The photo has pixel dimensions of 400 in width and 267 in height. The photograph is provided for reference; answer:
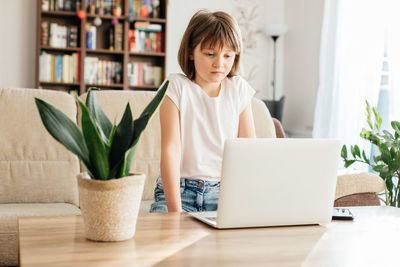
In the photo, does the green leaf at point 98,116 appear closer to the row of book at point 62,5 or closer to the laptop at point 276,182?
the laptop at point 276,182

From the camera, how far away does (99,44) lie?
504 centimetres

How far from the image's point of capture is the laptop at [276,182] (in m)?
1.07

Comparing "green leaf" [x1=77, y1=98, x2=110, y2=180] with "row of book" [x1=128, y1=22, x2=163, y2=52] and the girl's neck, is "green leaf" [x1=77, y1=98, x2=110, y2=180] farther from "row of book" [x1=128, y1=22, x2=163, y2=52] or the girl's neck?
"row of book" [x1=128, y1=22, x2=163, y2=52]

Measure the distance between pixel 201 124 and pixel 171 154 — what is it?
0.16 meters

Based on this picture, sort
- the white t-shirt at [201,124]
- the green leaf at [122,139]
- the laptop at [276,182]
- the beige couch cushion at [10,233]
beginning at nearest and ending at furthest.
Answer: the green leaf at [122,139] → the laptop at [276,182] → the white t-shirt at [201,124] → the beige couch cushion at [10,233]

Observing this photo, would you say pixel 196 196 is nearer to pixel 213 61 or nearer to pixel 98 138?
pixel 213 61

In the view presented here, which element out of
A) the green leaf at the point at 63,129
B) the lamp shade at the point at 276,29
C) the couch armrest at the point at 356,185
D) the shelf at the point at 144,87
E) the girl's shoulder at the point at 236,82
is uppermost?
the lamp shade at the point at 276,29

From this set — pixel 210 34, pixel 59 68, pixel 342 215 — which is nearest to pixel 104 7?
pixel 59 68

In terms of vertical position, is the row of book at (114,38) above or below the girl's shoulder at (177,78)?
above

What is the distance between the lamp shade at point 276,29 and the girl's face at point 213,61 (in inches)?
146

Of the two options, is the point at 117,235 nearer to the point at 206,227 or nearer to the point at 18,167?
the point at 206,227

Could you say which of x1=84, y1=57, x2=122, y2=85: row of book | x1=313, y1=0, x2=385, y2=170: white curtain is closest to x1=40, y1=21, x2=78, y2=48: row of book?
x1=84, y1=57, x2=122, y2=85: row of book

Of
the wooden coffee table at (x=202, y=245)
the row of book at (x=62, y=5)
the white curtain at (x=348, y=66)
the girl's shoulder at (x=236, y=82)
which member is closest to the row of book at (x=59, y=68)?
the row of book at (x=62, y=5)

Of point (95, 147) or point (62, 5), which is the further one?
point (62, 5)
